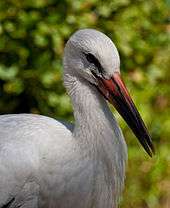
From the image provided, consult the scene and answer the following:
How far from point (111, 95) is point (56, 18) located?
178 centimetres

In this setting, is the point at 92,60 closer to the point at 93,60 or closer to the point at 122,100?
the point at 93,60

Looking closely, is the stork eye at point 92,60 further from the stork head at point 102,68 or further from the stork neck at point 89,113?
the stork neck at point 89,113

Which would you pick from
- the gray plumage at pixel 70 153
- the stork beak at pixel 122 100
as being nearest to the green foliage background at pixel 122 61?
the gray plumage at pixel 70 153

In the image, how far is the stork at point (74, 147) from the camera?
13.4ft

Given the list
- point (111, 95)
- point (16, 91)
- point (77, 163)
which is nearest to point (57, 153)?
point (77, 163)

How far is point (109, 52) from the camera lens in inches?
154

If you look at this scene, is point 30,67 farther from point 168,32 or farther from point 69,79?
point 69,79

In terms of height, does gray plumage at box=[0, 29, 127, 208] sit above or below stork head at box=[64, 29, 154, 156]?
below

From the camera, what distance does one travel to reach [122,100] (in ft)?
13.3

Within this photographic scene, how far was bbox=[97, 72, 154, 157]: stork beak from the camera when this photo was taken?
157 inches

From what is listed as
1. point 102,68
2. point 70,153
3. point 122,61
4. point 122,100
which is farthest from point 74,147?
point 122,61

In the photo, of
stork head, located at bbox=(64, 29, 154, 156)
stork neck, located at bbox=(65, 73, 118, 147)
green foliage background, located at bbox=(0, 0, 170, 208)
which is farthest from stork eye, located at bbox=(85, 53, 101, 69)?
green foliage background, located at bbox=(0, 0, 170, 208)

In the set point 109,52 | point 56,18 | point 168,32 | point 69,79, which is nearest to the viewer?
point 109,52

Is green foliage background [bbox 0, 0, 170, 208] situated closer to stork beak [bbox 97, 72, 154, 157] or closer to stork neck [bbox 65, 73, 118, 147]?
stork neck [bbox 65, 73, 118, 147]
